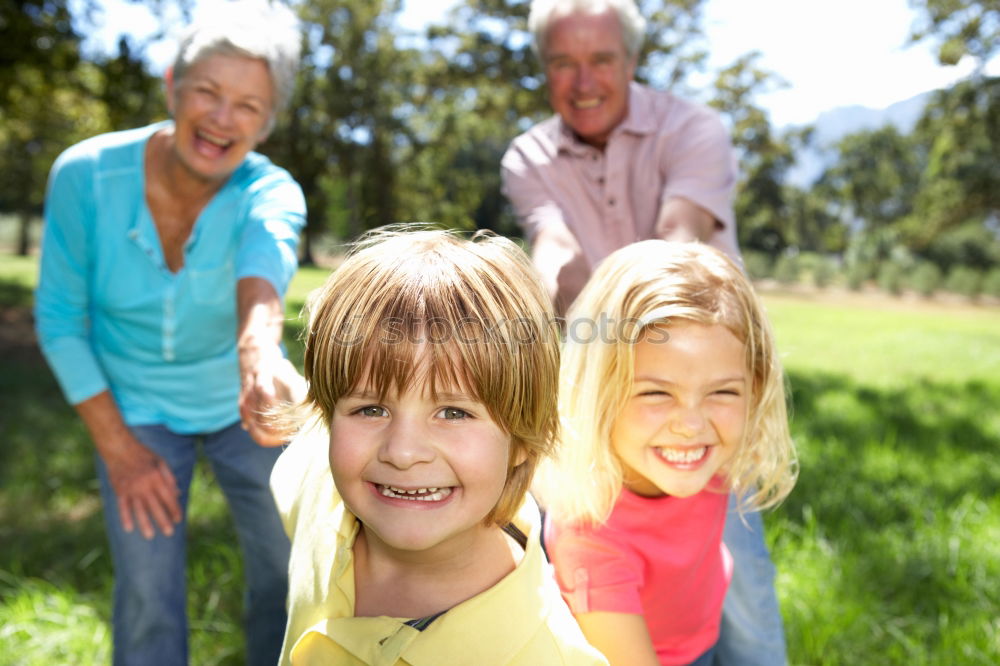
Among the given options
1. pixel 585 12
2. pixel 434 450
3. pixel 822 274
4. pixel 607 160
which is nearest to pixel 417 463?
pixel 434 450

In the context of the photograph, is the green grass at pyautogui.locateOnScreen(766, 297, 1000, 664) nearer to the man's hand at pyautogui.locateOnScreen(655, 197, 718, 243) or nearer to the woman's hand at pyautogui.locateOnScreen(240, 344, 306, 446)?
the man's hand at pyautogui.locateOnScreen(655, 197, 718, 243)

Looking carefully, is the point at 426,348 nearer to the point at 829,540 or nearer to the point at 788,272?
the point at 829,540

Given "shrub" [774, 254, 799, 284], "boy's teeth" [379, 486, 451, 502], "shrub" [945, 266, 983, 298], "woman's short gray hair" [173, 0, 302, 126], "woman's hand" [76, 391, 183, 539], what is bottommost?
"shrub" [774, 254, 799, 284]

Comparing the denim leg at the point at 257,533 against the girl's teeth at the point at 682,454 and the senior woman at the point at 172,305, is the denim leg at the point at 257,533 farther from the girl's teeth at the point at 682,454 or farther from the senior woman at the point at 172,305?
the girl's teeth at the point at 682,454

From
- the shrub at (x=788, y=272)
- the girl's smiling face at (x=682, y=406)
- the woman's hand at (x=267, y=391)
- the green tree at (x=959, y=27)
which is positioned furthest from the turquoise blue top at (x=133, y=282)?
the shrub at (x=788, y=272)

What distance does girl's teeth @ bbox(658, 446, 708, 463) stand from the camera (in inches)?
60.9

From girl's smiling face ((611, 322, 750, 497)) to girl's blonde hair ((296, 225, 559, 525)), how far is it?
9.7 inches

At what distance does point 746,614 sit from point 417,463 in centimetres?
126

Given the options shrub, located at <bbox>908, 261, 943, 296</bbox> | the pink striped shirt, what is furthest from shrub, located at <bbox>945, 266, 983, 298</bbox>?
the pink striped shirt

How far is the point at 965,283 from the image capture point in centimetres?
2900

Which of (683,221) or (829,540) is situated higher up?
(683,221)

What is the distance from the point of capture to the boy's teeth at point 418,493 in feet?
3.94

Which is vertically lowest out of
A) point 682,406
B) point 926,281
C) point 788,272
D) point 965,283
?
point 788,272

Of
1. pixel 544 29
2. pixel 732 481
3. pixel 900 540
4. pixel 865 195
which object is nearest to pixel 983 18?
pixel 900 540
